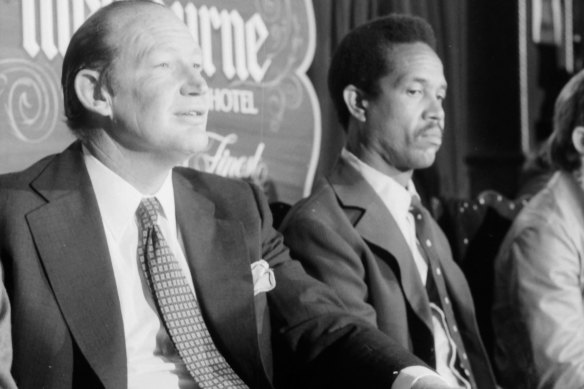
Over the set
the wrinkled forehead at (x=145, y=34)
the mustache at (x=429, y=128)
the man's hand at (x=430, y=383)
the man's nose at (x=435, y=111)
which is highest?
the wrinkled forehead at (x=145, y=34)

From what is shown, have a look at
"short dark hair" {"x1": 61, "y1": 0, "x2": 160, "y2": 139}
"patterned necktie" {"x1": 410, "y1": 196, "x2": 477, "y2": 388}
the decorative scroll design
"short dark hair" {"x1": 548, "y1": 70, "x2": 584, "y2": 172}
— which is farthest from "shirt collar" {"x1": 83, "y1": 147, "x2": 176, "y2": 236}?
"short dark hair" {"x1": 548, "y1": 70, "x2": 584, "y2": 172}

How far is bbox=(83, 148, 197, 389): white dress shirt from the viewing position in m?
2.17

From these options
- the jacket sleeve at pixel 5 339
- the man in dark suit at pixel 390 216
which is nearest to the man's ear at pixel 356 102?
the man in dark suit at pixel 390 216

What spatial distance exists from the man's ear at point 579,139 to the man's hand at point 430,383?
1.38m

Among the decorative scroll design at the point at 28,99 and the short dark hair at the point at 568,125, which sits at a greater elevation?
the decorative scroll design at the point at 28,99

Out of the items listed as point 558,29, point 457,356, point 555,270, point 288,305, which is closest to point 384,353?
point 288,305

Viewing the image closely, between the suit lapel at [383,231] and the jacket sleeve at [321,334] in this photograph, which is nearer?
the jacket sleeve at [321,334]

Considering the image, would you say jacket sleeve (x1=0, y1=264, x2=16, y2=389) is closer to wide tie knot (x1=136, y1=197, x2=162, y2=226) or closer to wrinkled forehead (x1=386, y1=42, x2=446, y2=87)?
wide tie knot (x1=136, y1=197, x2=162, y2=226)

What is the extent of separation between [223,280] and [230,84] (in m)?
1.04

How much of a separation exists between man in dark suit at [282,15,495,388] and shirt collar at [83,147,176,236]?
0.56 meters

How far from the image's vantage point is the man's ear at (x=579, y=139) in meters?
3.17

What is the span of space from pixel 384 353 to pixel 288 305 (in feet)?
0.95

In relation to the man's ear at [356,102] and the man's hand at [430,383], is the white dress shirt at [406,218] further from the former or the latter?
the man's hand at [430,383]

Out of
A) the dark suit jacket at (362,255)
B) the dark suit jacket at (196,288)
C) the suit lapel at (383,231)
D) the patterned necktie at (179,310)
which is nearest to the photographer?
the dark suit jacket at (196,288)
